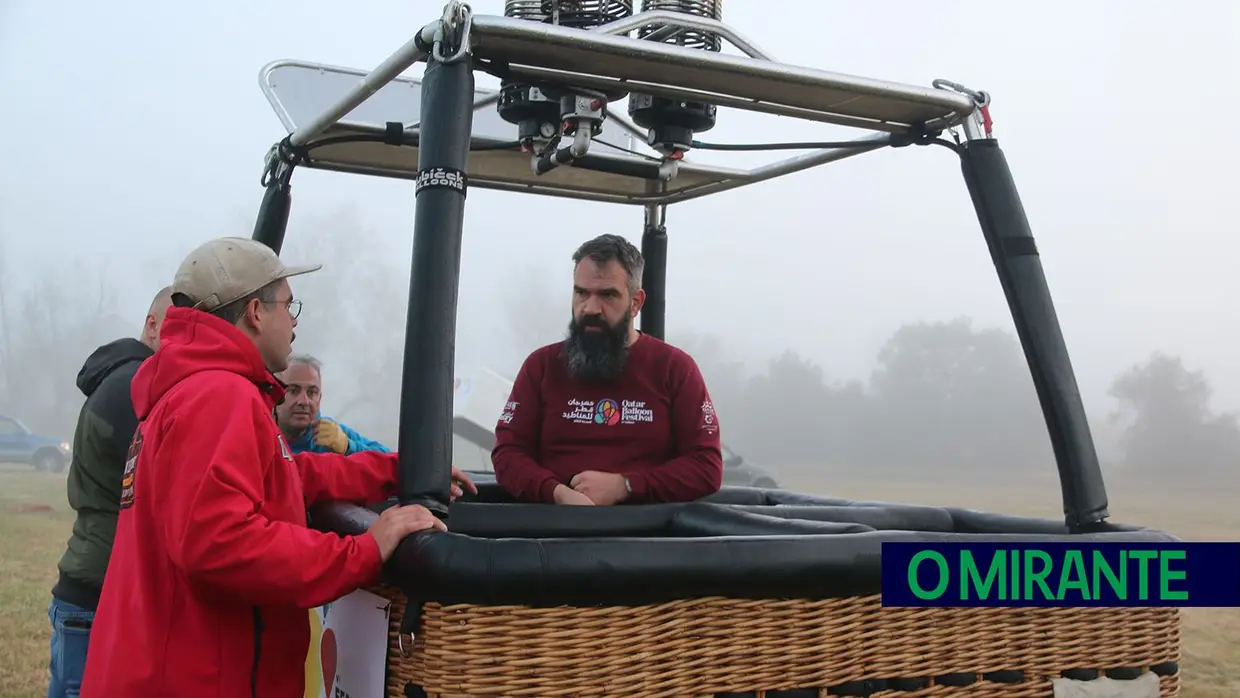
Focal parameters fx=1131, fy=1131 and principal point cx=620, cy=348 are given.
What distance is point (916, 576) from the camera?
5.39 ft

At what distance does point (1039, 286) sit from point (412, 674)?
1326 millimetres

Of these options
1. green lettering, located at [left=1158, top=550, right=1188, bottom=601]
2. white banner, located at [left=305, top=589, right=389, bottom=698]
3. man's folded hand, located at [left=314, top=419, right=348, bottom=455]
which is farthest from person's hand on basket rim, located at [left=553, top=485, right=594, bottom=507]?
man's folded hand, located at [left=314, top=419, right=348, bottom=455]

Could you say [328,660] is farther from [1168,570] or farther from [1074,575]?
[1168,570]

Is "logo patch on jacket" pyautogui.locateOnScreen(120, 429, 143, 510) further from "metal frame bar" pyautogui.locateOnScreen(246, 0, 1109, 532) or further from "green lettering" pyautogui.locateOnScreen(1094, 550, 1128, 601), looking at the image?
"green lettering" pyautogui.locateOnScreen(1094, 550, 1128, 601)

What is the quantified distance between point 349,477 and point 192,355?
43 centimetres

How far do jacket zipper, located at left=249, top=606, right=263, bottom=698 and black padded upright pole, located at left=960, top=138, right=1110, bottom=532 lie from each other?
1360 millimetres

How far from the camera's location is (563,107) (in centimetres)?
222

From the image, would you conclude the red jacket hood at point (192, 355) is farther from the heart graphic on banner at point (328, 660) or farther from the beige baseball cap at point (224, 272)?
the heart graphic on banner at point (328, 660)

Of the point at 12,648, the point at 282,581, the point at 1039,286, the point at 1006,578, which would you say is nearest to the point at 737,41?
the point at 1039,286

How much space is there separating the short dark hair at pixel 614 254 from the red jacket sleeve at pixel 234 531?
131cm

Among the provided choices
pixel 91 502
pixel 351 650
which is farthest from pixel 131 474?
pixel 91 502

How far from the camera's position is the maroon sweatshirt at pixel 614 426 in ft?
8.32

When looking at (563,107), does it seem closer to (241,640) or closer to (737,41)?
(737,41)

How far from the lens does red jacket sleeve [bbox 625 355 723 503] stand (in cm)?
246
